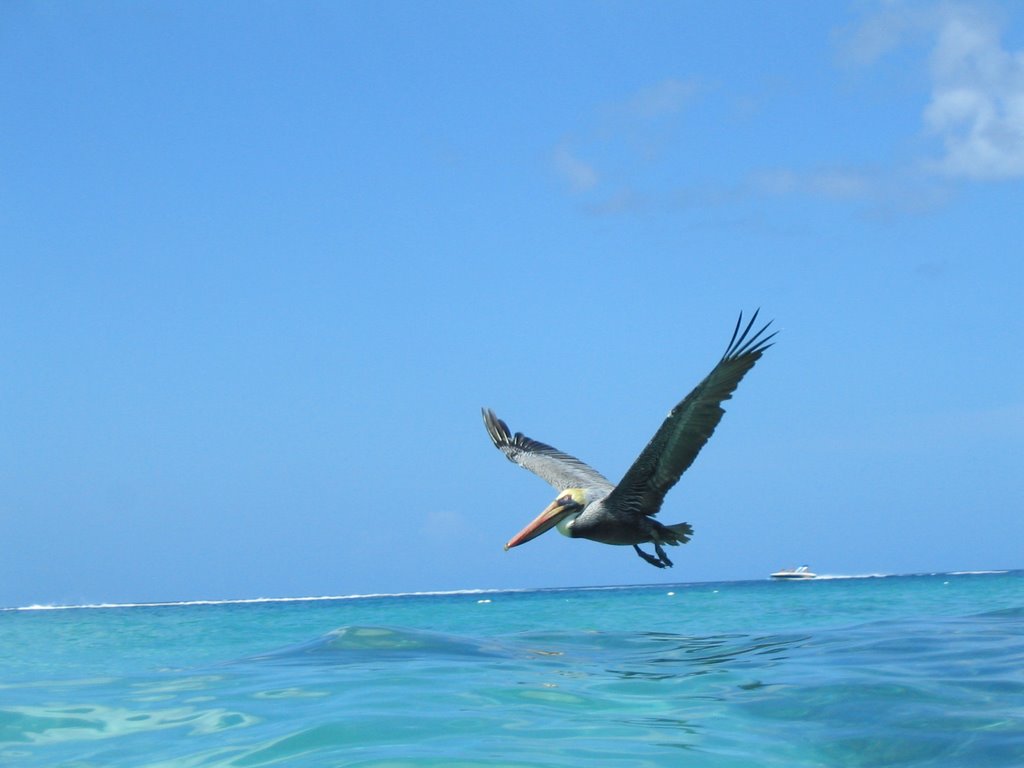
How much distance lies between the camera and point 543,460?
464 inches

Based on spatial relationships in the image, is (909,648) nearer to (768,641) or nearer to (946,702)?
(768,641)

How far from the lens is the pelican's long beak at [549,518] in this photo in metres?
10.4

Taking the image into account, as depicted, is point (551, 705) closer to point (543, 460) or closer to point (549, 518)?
point (549, 518)

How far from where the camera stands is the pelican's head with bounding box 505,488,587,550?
408 inches

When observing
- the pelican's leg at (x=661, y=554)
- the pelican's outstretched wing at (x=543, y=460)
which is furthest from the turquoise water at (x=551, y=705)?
the pelican's outstretched wing at (x=543, y=460)

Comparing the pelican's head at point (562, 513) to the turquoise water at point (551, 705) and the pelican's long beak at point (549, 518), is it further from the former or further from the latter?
the turquoise water at point (551, 705)

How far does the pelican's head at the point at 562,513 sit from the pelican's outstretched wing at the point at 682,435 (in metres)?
0.70

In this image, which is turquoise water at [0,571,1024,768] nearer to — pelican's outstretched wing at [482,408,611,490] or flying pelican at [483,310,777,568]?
flying pelican at [483,310,777,568]

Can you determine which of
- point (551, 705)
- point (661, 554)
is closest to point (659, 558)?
point (661, 554)

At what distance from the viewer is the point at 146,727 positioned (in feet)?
18.3

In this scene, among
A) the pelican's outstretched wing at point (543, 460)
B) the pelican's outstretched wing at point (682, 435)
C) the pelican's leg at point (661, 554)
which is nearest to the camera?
the pelican's outstretched wing at point (682, 435)

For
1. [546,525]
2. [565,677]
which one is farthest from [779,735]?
[546,525]

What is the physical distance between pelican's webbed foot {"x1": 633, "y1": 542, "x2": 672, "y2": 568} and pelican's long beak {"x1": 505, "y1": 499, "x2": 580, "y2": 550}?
0.74 metres

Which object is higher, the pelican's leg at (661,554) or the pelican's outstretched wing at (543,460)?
the pelican's outstretched wing at (543,460)
